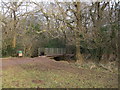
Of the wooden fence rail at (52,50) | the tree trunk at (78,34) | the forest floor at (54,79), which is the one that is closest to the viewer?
the forest floor at (54,79)

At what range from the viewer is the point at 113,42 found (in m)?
8.23

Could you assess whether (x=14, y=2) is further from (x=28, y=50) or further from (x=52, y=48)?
(x=52, y=48)

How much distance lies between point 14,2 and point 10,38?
3.40m

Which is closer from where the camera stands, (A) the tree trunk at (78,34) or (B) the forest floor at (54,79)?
(B) the forest floor at (54,79)

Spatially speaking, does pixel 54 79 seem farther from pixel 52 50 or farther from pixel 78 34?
pixel 52 50

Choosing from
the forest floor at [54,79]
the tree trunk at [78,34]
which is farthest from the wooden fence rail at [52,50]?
the forest floor at [54,79]

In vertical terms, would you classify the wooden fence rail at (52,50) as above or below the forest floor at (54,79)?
above

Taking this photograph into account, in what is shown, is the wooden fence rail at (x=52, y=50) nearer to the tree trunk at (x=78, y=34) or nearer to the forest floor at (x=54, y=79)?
the tree trunk at (x=78, y=34)

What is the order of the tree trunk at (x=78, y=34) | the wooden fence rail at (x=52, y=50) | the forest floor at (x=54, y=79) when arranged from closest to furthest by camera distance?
the forest floor at (x=54, y=79)
the tree trunk at (x=78, y=34)
the wooden fence rail at (x=52, y=50)

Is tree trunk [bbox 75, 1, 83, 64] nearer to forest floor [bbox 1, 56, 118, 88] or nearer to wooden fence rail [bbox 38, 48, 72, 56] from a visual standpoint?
wooden fence rail [bbox 38, 48, 72, 56]

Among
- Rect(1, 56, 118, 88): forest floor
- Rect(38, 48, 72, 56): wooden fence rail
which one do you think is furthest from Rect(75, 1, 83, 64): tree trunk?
Rect(1, 56, 118, 88): forest floor

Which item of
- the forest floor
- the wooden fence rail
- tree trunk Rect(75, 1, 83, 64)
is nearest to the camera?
the forest floor

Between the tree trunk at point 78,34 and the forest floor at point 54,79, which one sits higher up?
the tree trunk at point 78,34

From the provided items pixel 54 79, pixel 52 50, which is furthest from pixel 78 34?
pixel 52 50
